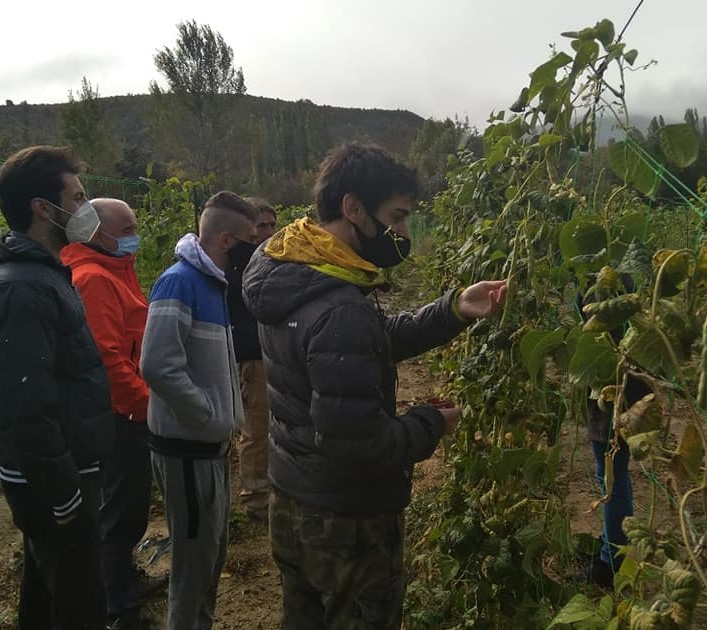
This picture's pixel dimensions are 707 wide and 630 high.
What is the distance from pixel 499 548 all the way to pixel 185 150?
118 feet

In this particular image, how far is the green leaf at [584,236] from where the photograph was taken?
1.14 meters

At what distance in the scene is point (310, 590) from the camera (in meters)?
1.71

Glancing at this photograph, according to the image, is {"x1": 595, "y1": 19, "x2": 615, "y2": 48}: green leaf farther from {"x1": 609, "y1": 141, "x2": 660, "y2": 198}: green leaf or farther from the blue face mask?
the blue face mask

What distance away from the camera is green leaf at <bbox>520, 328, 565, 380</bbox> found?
1.21 m

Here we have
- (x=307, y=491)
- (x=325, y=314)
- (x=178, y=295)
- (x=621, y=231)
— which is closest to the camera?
(x=621, y=231)

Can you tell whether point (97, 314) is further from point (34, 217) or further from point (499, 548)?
point (499, 548)

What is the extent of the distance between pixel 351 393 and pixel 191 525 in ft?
3.32

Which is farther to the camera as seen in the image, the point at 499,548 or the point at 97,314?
the point at 97,314

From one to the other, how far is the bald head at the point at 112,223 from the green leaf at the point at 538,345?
1795 mm

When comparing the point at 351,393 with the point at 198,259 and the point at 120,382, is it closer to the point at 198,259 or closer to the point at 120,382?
the point at 198,259

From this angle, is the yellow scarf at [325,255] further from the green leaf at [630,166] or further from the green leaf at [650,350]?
the green leaf at [650,350]

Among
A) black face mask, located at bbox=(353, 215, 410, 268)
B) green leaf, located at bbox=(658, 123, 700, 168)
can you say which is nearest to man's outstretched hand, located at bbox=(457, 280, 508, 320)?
black face mask, located at bbox=(353, 215, 410, 268)

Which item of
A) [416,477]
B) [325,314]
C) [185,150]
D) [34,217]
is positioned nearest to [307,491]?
[325,314]

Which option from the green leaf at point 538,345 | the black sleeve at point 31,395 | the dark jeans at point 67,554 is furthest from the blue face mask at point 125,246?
the green leaf at point 538,345
